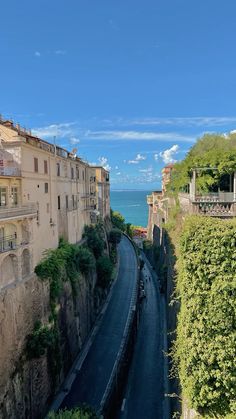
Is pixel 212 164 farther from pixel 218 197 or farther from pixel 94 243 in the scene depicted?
pixel 94 243

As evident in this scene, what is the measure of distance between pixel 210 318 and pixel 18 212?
12.6 m

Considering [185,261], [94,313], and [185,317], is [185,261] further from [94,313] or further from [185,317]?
[94,313]

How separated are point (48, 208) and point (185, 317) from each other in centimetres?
1484

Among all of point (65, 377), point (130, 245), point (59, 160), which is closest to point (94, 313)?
point (65, 377)

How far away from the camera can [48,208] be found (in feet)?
79.3

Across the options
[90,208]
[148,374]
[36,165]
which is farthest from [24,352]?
[90,208]

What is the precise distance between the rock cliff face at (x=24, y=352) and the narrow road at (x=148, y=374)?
519 cm

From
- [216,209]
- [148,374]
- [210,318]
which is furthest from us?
[148,374]

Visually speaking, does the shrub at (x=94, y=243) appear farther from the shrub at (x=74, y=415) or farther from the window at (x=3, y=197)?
the shrub at (x=74, y=415)

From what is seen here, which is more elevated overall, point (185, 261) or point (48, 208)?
point (48, 208)

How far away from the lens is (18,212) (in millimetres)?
18750

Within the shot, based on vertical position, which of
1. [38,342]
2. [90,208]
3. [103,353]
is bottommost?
[103,353]

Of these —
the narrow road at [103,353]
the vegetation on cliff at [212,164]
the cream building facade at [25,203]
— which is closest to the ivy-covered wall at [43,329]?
the cream building facade at [25,203]

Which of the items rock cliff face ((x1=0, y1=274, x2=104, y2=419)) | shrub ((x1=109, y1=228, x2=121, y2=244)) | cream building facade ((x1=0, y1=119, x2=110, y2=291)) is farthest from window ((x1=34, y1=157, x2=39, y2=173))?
shrub ((x1=109, y1=228, x2=121, y2=244))
